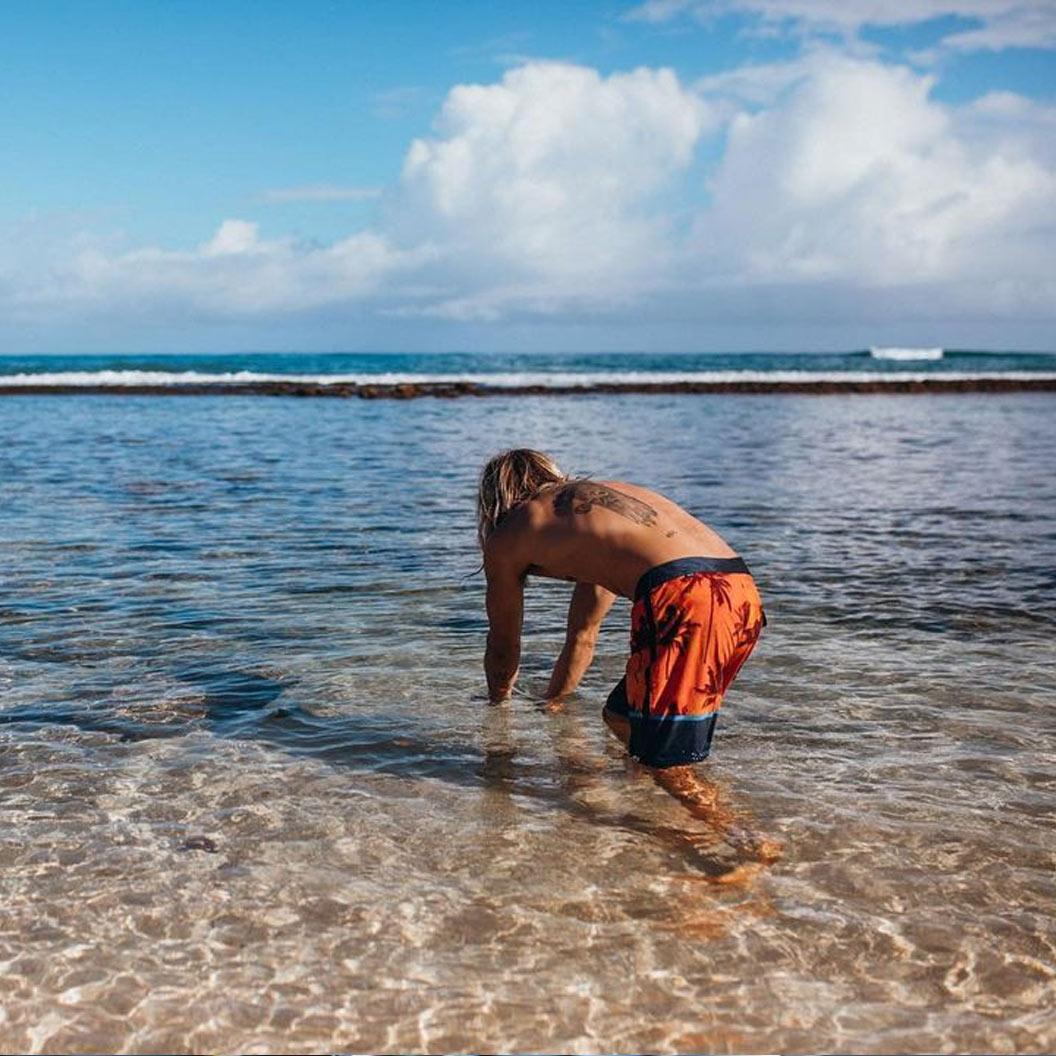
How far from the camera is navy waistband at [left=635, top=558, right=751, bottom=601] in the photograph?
15.2 feet

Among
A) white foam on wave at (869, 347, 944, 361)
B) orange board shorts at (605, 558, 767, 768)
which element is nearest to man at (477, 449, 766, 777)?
orange board shorts at (605, 558, 767, 768)

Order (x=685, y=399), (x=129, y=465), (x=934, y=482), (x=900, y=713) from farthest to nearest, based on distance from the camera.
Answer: (x=685, y=399) → (x=129, y=465) → (x=934, y=482) → (x=900, y=713)

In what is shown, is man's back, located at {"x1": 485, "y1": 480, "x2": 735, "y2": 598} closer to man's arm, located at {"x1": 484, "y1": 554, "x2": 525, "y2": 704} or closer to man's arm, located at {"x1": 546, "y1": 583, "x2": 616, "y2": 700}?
man's arm, located at {"x1": 484, "y1": 554, "x2": 525, "y2": 704}

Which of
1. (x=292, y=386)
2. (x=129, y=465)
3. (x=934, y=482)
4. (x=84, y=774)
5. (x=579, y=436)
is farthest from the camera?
(x=292, y=386)

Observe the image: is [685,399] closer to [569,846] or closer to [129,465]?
[129,465]

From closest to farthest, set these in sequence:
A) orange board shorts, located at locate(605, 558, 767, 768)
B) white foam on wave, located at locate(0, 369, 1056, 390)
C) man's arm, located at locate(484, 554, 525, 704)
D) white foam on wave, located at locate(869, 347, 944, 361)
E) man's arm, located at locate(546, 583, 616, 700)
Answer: orange board shorts, located at locate(605, 558, 767, 768)
man's arm, located at locate(484, 554, 525, 704)
man's arm, located at locate(546, 583, 616, 700)
white foam on wave, located at locate(0, 369, 1056, 390)
white foam on wave, located at locate(869, 347, 944, 361)

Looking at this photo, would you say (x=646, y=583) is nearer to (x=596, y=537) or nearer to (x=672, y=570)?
(x=672, y=570)

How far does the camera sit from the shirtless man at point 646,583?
4.57 meters

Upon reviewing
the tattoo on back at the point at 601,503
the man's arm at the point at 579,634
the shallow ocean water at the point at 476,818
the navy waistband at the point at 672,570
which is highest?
the tattoo on back at the point at 601,503

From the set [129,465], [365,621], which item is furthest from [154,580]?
[129,465]

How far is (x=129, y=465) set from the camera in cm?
1897

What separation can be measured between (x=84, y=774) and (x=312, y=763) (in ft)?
3.41

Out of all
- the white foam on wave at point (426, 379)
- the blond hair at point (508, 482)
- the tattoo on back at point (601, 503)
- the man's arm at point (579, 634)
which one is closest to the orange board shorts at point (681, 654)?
the tattoo on back at point (601, 503)

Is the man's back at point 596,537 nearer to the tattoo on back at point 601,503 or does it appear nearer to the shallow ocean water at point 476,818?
the tattoo on back at point 601,503
